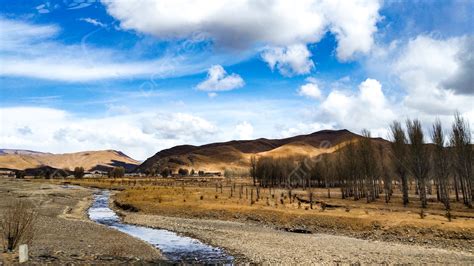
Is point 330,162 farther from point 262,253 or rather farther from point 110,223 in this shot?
point 262,253

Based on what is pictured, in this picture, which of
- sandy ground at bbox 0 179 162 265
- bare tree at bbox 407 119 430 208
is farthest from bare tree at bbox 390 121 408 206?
sandy ground at bbox 0 179 162 265

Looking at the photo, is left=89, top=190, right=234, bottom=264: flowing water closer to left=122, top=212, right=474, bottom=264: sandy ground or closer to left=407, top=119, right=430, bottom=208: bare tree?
left=122, top=212, right=474, bottom=264: sandy ground

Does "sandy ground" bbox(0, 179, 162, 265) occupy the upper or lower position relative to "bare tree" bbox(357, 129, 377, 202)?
lower

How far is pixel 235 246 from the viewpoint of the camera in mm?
31203

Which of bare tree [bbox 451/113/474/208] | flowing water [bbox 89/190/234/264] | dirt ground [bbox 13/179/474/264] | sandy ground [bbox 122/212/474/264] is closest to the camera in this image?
sandy ground [bbox 122/212/474/264]

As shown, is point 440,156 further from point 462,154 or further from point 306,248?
point 306,248

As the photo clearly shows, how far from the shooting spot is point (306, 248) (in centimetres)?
3019

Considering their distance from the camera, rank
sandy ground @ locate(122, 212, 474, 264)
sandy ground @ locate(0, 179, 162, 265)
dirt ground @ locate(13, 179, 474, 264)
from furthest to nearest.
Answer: dirt ground @ locate(13, 179, 474, 264)
sandy ground @ locate(122, 212, 474, 264)
sandy ground @ locate(0, 179, 162, 265)

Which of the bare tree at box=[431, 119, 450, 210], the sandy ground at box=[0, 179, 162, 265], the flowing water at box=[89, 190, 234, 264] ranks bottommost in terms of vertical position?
the flowing water at box=[89, 190, 234, 264]

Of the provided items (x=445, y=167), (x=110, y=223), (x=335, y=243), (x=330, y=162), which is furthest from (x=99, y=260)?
(x=330, y=162)

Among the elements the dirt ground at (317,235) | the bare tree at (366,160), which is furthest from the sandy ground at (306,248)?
the bare tree at (366,160)

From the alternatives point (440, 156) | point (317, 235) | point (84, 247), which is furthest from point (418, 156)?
point (84, 247)

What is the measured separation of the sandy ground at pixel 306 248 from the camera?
86.5 ft

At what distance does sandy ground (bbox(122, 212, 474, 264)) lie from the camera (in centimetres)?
2636
